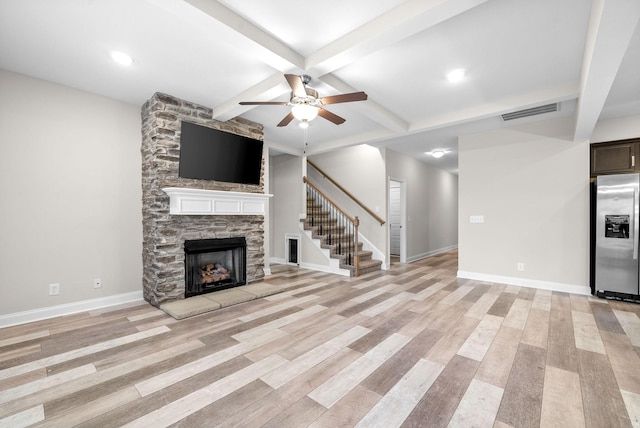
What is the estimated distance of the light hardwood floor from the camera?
5.50 ft

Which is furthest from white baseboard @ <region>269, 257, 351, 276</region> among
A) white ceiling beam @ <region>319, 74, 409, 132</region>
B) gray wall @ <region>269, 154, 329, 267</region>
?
white ceiling beam @ <region>319, 74, 409, 132</region>

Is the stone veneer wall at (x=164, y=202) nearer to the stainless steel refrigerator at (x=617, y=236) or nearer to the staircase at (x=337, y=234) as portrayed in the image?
the staircase at (x=337, y=234)

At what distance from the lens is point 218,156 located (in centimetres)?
421

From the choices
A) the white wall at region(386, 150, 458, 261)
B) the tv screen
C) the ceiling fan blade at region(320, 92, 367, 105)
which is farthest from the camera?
the white wall at region(386, 150, 458, 261)

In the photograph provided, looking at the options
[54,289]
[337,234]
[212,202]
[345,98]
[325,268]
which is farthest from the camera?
[337,234]

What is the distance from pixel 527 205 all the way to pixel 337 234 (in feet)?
12.4

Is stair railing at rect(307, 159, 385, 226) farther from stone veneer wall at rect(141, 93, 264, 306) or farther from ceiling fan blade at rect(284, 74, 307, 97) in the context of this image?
ceiling fan blade at rect(284, 74, 307, 97)

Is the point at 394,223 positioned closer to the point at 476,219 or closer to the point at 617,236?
the point at 476,219

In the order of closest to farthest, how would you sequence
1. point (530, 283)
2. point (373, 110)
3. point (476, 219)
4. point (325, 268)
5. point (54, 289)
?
point (54, 289) < point (373, 110) < point (530, 283) < point (476, 219) < point (325, 268)

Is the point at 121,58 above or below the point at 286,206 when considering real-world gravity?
above

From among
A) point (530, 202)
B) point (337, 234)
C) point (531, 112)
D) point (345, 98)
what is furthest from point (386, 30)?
point (337, 234)

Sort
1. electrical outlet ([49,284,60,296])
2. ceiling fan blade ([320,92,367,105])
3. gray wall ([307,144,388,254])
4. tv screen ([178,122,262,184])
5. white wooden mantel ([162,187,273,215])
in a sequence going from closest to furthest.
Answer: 1. ceiling fan blade ([320,92,367,105])
2. electrical outlet ([49,284,60,296])
3. white wooden mantel ([162,187,273,215])
4. tv screen ([178,122,262,184])
5. gray wall ([307,144,388,254])

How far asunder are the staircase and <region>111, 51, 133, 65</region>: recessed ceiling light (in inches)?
160

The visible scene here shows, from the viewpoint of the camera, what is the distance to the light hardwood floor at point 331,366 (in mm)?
1676
